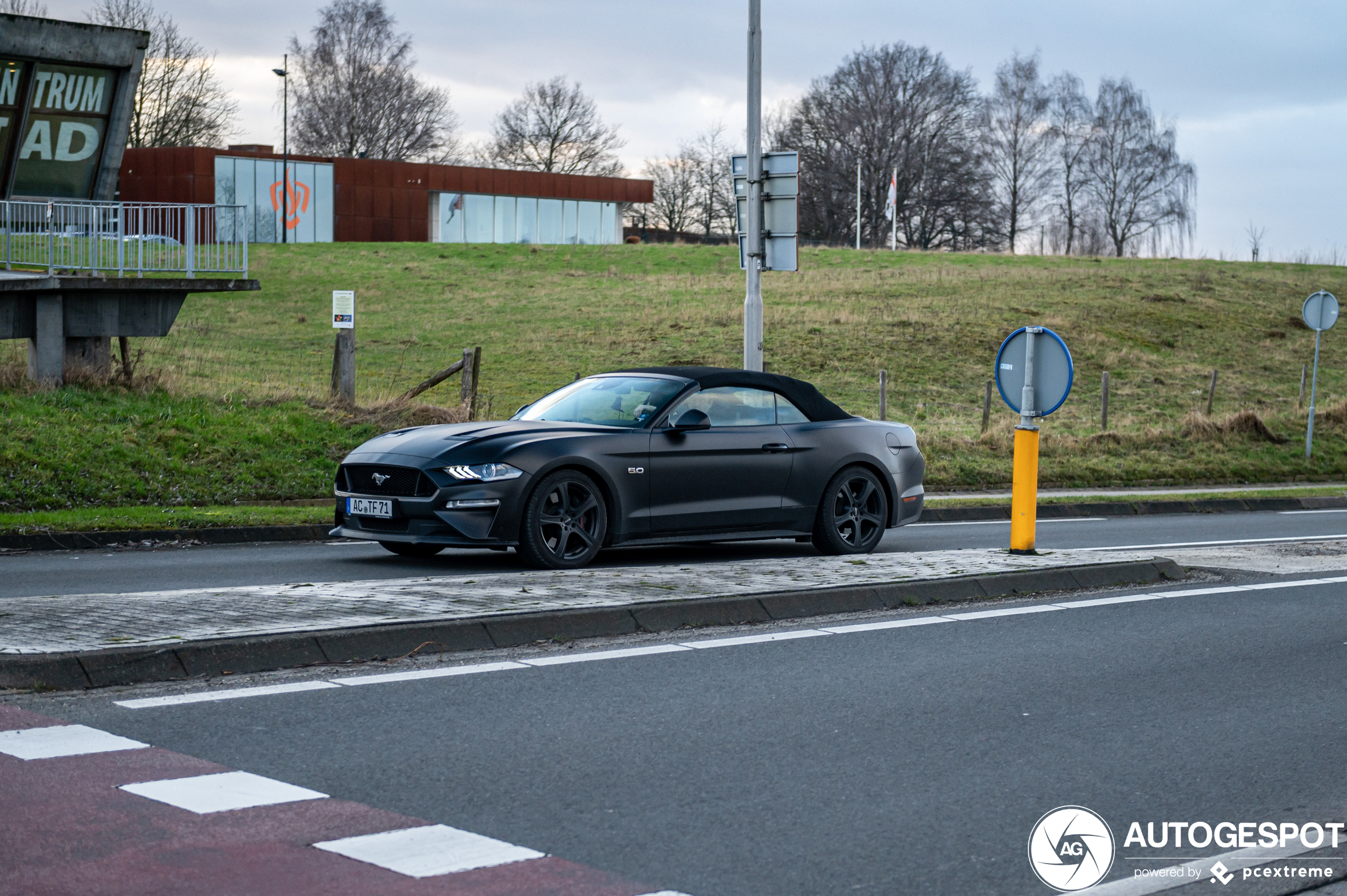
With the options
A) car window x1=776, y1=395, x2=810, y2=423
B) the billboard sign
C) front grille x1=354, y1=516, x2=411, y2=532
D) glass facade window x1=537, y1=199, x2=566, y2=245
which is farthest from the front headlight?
glass facade window x1=537, y1=199, x2=566, y2=245

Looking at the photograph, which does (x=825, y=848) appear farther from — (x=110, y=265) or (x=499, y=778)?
(x=110, y=265)

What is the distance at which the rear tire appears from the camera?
11170 mm

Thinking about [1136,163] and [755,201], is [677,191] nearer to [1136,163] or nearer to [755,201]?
[1136,163]

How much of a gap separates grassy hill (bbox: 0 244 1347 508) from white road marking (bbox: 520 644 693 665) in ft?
31.6

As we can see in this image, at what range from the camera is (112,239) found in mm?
20562

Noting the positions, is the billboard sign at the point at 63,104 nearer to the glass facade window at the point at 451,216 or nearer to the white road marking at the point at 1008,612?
the white road marking at the point at 1008,612

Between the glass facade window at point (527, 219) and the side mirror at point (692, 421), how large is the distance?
2699 inches

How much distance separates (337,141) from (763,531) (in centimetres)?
7461

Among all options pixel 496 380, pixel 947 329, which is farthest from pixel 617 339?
pixel 947 329

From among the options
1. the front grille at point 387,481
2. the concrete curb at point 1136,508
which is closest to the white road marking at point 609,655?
the front grille at point 387,481

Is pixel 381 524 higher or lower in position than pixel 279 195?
lower

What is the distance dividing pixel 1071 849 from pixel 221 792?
8.99 feet

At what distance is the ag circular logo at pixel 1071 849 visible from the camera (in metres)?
4.21

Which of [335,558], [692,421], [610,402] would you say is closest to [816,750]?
[692,421]
